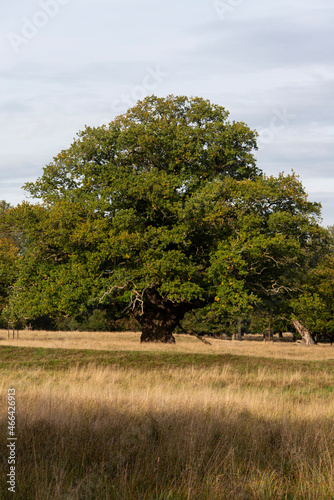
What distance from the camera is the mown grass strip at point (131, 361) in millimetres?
15977

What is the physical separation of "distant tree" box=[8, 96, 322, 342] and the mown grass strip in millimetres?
5361

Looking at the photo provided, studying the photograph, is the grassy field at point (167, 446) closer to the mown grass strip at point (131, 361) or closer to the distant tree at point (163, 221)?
the mown grass strip at point (131, 361)

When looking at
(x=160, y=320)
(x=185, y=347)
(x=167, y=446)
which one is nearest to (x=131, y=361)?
(x=185, y=347)

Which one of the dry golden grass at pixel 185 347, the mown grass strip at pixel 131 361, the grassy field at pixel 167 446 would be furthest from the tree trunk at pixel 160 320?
the grassy field at pixel 167 446

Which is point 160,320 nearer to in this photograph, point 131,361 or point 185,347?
point 185,347

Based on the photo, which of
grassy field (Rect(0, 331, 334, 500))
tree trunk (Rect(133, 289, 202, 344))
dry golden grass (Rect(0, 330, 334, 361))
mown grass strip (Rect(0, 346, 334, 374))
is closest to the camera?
grassy field (Rect(0, 331, 334, 500))

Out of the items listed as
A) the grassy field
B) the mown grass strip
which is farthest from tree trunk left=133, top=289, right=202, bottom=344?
the grassy field

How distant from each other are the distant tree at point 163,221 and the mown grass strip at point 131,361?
17.6ft

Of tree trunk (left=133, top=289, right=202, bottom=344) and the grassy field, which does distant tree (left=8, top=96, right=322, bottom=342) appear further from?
the grassy field

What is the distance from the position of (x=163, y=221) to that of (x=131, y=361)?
11.7 meters

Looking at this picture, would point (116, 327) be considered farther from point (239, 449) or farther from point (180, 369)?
point (239, 449)

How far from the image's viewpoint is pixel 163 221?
27.4m

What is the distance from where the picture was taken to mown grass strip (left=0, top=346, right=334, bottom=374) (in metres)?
16.0

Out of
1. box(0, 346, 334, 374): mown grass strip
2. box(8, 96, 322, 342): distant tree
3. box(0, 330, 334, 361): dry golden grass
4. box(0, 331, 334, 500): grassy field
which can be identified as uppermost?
box(8, 96, 322, 342): distant tree
